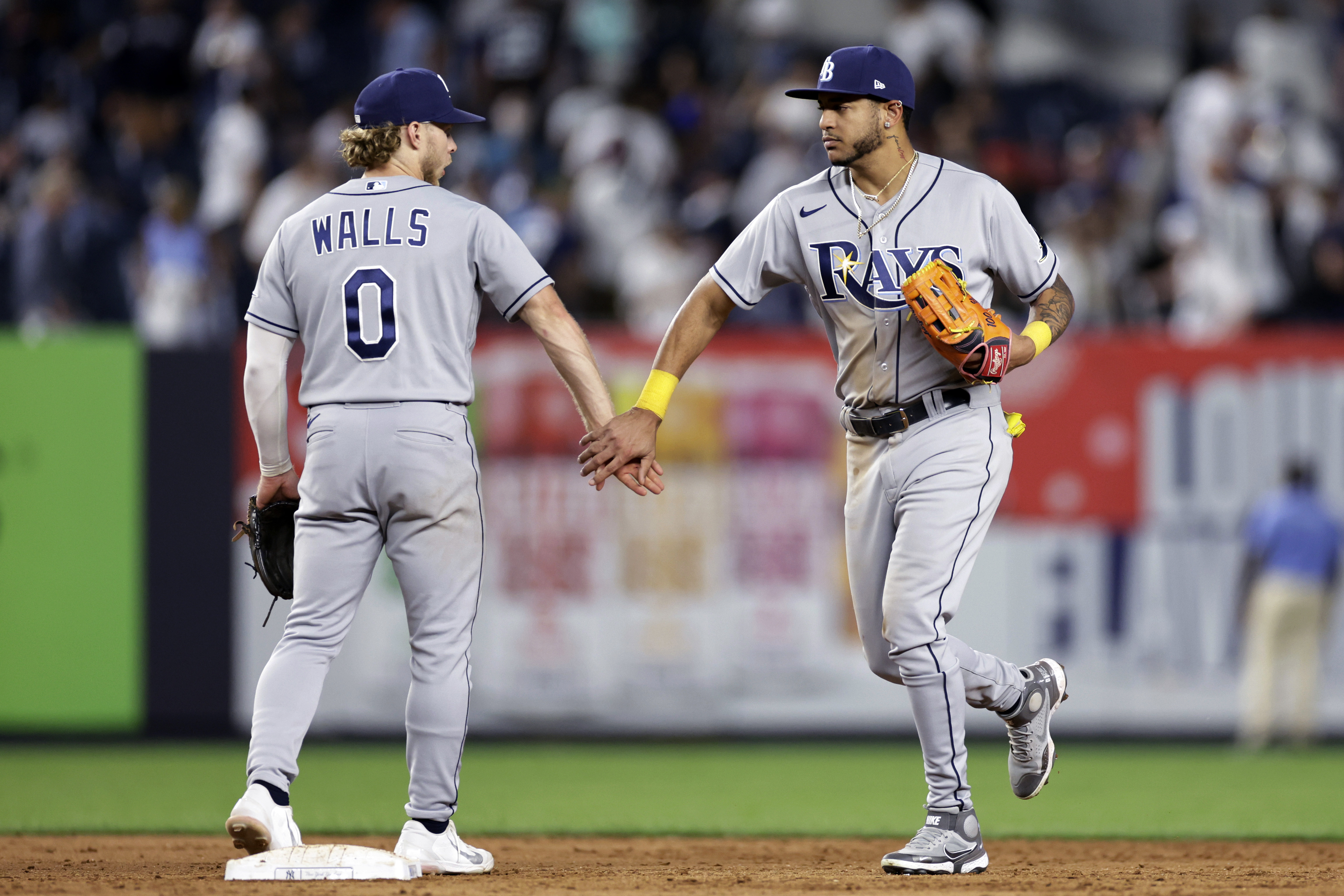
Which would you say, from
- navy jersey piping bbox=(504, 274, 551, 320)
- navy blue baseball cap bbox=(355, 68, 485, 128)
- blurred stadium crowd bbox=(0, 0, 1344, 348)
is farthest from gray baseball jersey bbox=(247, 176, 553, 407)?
blurred stadium crowd bbox=(0, 0, 1344, 348)

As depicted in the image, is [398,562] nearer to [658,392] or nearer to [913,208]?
[658,392]

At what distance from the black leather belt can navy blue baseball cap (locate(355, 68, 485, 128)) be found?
65.0 inches

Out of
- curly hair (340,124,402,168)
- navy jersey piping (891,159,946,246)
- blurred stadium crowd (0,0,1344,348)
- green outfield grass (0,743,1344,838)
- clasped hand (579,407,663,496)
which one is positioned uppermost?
blurred stadium crowd (0,0,1344,348)

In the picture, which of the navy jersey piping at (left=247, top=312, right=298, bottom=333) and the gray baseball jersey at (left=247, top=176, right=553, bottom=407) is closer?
the gray baseball jersey at (left=247, top=176, right=553, bottom=407)

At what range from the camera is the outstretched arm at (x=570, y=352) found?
18.3 ft

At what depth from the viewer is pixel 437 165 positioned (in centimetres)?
578

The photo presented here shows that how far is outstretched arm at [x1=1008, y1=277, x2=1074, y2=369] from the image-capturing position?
5883 mm

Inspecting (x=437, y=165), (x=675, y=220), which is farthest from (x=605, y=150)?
(x=437, y=165)

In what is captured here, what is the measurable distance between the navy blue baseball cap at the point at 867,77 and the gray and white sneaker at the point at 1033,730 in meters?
2.04

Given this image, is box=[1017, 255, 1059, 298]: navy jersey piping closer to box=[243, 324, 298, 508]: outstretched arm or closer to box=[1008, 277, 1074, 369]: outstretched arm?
box=[1008, 277, 1074, 369]: outstretched arm

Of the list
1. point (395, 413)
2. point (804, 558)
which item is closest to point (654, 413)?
point (395, 413)

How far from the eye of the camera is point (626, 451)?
5820 mm

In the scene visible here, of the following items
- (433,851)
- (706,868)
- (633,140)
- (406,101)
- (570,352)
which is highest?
(633,140)

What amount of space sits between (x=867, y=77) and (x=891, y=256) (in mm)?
596
